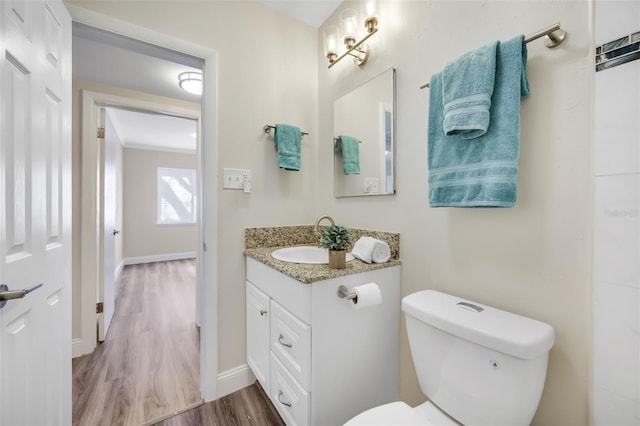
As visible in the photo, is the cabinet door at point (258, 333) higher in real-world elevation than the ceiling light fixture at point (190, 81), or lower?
lower

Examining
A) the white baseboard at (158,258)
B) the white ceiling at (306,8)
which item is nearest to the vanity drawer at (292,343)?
the white ceiling at (306,8)

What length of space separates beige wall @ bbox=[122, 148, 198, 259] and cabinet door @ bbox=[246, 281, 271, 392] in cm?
380

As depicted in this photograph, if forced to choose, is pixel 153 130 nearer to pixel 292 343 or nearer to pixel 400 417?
pixel 292 343

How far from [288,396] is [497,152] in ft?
4.20

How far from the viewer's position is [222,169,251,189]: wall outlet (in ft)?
4.93

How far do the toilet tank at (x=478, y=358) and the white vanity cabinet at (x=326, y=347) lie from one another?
249 millimetres

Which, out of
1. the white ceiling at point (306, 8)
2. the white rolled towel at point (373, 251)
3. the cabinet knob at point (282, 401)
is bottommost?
the cabinet knob at point (282, 401)

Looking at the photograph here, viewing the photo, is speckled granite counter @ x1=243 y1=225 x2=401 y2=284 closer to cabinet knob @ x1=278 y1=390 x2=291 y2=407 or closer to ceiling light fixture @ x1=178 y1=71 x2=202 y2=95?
cabinet knob @ x1=278 y1=390 x2=291 y2=407

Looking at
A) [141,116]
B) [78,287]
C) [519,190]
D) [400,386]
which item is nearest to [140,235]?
[141,116]

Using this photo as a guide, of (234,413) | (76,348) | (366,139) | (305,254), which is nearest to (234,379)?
(234,413)

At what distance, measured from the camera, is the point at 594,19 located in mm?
707

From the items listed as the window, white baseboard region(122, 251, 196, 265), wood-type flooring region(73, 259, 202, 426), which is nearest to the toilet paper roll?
wood-type flooring region(73, 259, 202, 426)

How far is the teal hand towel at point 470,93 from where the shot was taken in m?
0.83

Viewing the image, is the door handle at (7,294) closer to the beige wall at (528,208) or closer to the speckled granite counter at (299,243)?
the speckled granite counter at (299,243)
